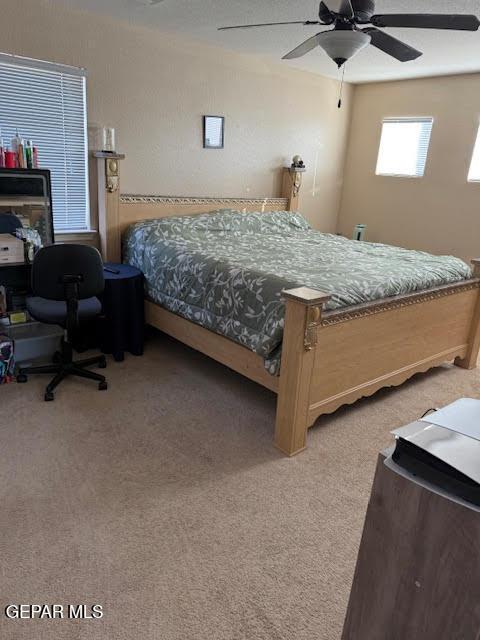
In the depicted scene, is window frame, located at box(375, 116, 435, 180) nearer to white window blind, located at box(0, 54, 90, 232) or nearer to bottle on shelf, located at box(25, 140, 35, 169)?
white window blind, located at box(0, 54, 90, 232)

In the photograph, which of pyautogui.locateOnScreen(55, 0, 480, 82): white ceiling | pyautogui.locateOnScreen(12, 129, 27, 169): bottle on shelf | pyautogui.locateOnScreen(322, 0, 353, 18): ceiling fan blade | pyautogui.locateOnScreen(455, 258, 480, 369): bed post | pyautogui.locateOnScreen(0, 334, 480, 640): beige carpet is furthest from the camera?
pyautogui.locateOnScreen(455, 258, 480, 369): bed post

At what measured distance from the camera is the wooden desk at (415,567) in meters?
0.88

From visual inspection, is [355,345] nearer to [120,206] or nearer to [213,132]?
[120,206]

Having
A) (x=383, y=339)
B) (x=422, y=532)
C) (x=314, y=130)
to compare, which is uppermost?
(x=314, y=130)

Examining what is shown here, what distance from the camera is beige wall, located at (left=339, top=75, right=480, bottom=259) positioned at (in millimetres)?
4465

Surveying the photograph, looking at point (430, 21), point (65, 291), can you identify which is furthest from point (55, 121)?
point (430, 21)

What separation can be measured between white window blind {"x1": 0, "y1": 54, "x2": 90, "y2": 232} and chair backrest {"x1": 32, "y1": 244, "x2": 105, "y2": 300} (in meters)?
1.08

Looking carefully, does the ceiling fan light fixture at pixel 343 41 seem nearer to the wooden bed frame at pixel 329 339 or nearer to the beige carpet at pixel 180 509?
the wooden bed frame at pixel 329 339

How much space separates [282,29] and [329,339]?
242 centimetres

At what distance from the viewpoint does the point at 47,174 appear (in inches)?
121

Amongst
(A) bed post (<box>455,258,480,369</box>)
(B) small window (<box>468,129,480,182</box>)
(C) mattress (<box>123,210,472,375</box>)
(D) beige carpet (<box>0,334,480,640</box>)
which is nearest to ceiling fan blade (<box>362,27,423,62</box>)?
(C) mattress (<box>123,210,472,375</box>)

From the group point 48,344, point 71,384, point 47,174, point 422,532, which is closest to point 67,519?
point 71,384

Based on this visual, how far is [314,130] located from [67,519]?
14.9 feet

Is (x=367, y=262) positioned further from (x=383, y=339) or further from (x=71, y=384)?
(x=71, y=384)
